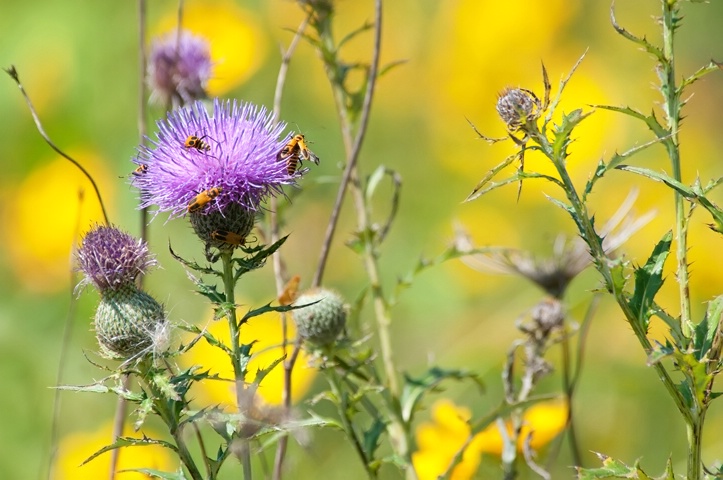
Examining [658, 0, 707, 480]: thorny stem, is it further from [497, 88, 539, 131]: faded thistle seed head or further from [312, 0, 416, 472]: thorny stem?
[312, 0, 416, 472]: thorny stem

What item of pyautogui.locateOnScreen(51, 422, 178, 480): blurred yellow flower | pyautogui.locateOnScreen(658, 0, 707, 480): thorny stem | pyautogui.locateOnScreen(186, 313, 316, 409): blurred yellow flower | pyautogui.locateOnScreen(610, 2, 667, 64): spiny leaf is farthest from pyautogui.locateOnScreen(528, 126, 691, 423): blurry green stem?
pyautogui.locateOnScreen(186, 313, 316, 409): blurred yellow flower

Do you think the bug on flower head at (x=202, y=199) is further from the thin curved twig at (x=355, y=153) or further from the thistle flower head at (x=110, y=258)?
the thin curved twig at (x=355, y=153)

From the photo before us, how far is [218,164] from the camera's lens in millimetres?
2107

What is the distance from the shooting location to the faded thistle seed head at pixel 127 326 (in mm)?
2129

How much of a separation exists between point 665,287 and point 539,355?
9.25ft

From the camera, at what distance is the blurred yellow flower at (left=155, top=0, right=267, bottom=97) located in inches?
224

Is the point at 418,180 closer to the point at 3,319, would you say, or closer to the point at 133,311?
the point at 3,319

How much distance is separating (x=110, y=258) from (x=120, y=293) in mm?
94

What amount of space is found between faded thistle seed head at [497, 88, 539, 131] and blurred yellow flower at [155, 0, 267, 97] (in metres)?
3.54

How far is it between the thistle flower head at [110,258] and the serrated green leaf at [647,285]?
109cm

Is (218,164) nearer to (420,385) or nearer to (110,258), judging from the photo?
(110,258)

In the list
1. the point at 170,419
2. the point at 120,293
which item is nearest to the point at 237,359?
the point at 170,419

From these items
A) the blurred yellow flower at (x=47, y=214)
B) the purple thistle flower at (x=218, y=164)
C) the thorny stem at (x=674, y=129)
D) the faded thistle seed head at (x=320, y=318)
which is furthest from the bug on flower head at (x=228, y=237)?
the blurred yellow flower at (x=47, y=214)

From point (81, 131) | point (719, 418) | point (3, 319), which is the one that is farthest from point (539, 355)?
point (81, 131)
